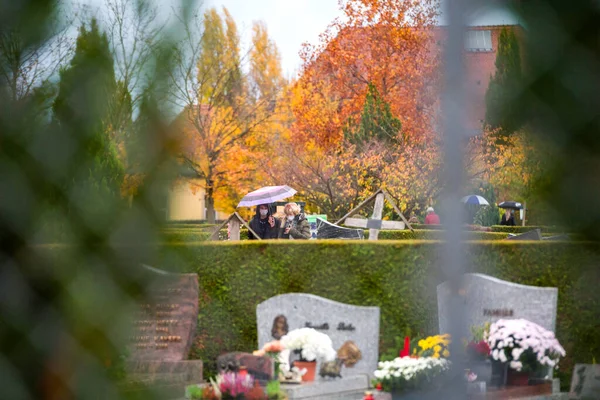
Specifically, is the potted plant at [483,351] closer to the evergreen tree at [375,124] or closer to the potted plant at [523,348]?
the potted plant at [523,348]

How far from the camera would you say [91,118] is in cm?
78

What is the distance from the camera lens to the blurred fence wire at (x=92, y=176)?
29.3 inches

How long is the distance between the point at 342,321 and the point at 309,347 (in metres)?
0.43

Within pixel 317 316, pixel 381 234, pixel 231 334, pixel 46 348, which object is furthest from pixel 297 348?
pixel 381 234

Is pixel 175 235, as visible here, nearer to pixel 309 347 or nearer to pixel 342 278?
pixel 309 347

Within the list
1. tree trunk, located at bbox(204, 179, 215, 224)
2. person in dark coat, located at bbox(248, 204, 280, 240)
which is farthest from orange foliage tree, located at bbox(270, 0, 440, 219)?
tree trunk, located at bbox(204, 179, 215, 224)

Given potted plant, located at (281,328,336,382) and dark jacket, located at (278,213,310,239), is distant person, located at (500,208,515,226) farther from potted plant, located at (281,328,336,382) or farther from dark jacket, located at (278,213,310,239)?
dark jacket, located at (278,213,310,239)

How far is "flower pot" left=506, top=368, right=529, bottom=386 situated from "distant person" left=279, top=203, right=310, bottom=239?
3.84 meters

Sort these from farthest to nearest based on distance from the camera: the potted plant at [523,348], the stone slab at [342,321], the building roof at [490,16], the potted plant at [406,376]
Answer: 1. the stone slab at [342,321]
2. the potted plant at [523,348]
3. the potted plant at [406,376]
4. the building roof at [490,16]

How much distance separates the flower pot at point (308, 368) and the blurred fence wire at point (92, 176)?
5.14 m

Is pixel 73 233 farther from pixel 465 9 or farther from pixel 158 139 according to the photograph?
pixel 465 9

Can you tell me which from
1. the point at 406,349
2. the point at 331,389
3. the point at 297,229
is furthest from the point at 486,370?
Answer: the point at 297,229

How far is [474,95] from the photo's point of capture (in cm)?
68

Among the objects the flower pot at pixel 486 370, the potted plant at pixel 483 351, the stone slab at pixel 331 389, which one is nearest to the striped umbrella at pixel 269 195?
the stone slab at pixel 331 389
